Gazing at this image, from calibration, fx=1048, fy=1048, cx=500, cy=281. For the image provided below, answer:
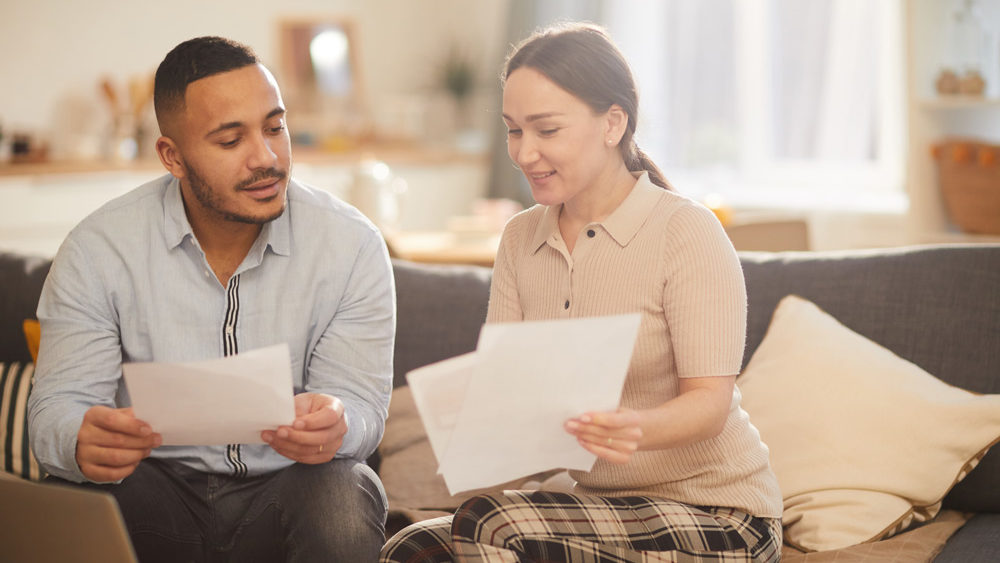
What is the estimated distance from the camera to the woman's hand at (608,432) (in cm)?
130

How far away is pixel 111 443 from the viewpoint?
1445mm

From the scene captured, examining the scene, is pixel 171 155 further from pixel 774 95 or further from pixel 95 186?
pixel 774 95

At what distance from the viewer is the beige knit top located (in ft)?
4.79

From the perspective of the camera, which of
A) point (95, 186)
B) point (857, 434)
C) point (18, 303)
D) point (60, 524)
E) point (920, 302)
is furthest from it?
point (95, 186)

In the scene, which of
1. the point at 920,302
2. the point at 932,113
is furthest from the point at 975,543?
the point at 932,113

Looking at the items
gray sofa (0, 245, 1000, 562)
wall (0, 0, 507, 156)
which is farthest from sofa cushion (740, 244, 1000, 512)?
wall (0, 0, 507, 156)

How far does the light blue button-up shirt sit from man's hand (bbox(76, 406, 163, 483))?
193 millimetres

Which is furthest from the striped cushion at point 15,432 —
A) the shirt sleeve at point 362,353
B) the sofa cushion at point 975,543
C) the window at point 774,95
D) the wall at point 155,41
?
the window at point 774,95

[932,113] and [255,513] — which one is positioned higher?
[932,113]

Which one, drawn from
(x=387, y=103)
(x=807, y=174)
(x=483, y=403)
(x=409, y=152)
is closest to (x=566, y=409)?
(x=483, y=403)

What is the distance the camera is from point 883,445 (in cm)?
179

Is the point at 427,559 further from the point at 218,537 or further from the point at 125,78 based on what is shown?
the point at 125,78

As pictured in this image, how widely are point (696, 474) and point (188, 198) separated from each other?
3.12ft

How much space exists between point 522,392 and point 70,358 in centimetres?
80
